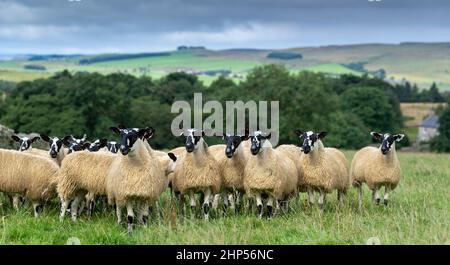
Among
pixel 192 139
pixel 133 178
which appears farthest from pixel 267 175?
pixel 133 178

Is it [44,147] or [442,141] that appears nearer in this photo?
[44,147]

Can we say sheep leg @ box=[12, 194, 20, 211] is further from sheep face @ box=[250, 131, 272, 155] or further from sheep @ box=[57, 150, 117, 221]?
sheep face @ box=[250, 131, 272, 155]

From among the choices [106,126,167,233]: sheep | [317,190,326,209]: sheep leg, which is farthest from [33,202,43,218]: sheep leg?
[317,190,326,209]: sheep leg

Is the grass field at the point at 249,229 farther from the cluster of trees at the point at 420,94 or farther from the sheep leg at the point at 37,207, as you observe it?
the cluster of trees at the point at 420,94

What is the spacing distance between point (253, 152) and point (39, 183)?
4980 mm

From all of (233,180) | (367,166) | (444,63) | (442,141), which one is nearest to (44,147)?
(233,180)

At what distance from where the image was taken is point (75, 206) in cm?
1306

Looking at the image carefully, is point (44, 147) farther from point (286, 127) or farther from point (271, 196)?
point (286, 127)

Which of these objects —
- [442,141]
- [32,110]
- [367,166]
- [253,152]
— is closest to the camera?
[253,152]

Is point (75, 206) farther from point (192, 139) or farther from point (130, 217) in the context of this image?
point (192, 139)

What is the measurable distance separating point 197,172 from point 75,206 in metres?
2.82

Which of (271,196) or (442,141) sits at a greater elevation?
(271,196)

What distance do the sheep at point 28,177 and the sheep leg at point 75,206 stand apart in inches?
29.4
